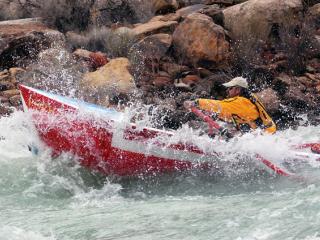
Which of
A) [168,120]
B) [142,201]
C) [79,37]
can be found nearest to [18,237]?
[142,201]

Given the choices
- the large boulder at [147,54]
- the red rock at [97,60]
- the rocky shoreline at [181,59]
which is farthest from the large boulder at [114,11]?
the large boulder at [147,54]

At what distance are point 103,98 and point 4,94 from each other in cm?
215

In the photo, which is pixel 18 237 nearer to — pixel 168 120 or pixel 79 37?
pixel 168 120

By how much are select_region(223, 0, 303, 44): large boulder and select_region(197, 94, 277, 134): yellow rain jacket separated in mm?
5901

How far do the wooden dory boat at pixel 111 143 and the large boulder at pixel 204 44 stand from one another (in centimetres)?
554

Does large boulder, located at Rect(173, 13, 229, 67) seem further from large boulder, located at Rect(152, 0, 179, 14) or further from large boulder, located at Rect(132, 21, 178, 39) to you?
large boulder, located at Rect(152, 0, 179, 14)

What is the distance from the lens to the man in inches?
270

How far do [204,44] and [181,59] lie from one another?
63 centimetres

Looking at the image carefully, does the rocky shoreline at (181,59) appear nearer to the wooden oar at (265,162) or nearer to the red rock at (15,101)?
the red rock at (15,101)

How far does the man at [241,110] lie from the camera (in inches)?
270

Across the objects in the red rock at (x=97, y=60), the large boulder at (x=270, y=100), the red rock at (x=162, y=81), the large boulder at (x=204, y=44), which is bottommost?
the large boulder at (x=270, y=100)

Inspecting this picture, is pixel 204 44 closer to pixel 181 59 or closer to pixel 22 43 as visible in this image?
pixel 181 59

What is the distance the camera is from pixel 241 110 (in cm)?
687

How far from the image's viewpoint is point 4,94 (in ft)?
36.8
